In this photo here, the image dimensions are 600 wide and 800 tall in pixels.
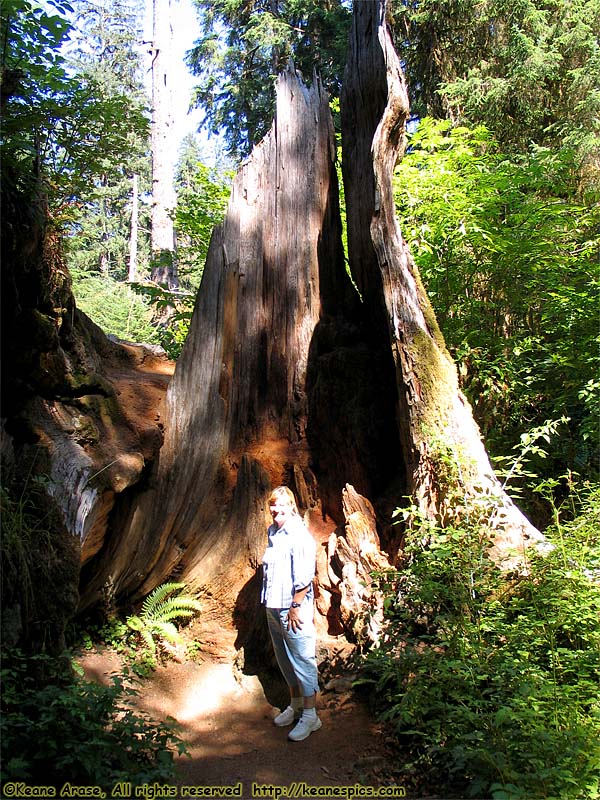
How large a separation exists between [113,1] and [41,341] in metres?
28.5

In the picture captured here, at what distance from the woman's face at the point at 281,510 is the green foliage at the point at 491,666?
36.2 inches

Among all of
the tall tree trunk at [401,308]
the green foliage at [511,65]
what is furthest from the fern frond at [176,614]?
the green foliage at [511,65]

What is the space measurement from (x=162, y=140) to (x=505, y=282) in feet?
31.5

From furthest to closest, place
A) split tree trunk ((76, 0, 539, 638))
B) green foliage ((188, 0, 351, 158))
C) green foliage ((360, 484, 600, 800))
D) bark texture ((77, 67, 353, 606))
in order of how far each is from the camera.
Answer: green foliage ((188, 0, 351, 158))
bark texture ((77, 67, 353, 606))
split tree trunk ((76, 0, 539, 638))
green foliage ((360, 484, 600, 800))

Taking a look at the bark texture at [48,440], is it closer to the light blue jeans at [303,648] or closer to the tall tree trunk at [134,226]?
the light blue jeans at [303,648]

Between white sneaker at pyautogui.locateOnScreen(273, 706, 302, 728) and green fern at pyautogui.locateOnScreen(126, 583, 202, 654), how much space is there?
1138 mm

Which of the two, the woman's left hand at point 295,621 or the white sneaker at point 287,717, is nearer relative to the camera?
the woman's left hand at point 295,621

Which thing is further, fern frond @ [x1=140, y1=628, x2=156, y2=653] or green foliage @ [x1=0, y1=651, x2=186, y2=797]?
fern frond @ [x1=140, y1=628, x2=156, y2=653]

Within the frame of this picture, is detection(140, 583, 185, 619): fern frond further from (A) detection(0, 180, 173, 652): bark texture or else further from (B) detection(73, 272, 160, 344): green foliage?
(B) detection(73, 272, 160, 344): green foliage

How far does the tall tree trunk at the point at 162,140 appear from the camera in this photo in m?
13.5

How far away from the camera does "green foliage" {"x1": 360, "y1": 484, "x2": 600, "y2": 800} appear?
3.17 metres

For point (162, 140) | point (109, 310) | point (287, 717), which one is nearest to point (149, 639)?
point (287, 717)

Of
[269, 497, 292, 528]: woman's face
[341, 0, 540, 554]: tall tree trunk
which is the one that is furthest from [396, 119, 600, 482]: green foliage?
[269, 497, 292, 528]: woman's face

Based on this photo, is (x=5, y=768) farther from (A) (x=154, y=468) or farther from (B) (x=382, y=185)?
(B) (x=382, y=185)
